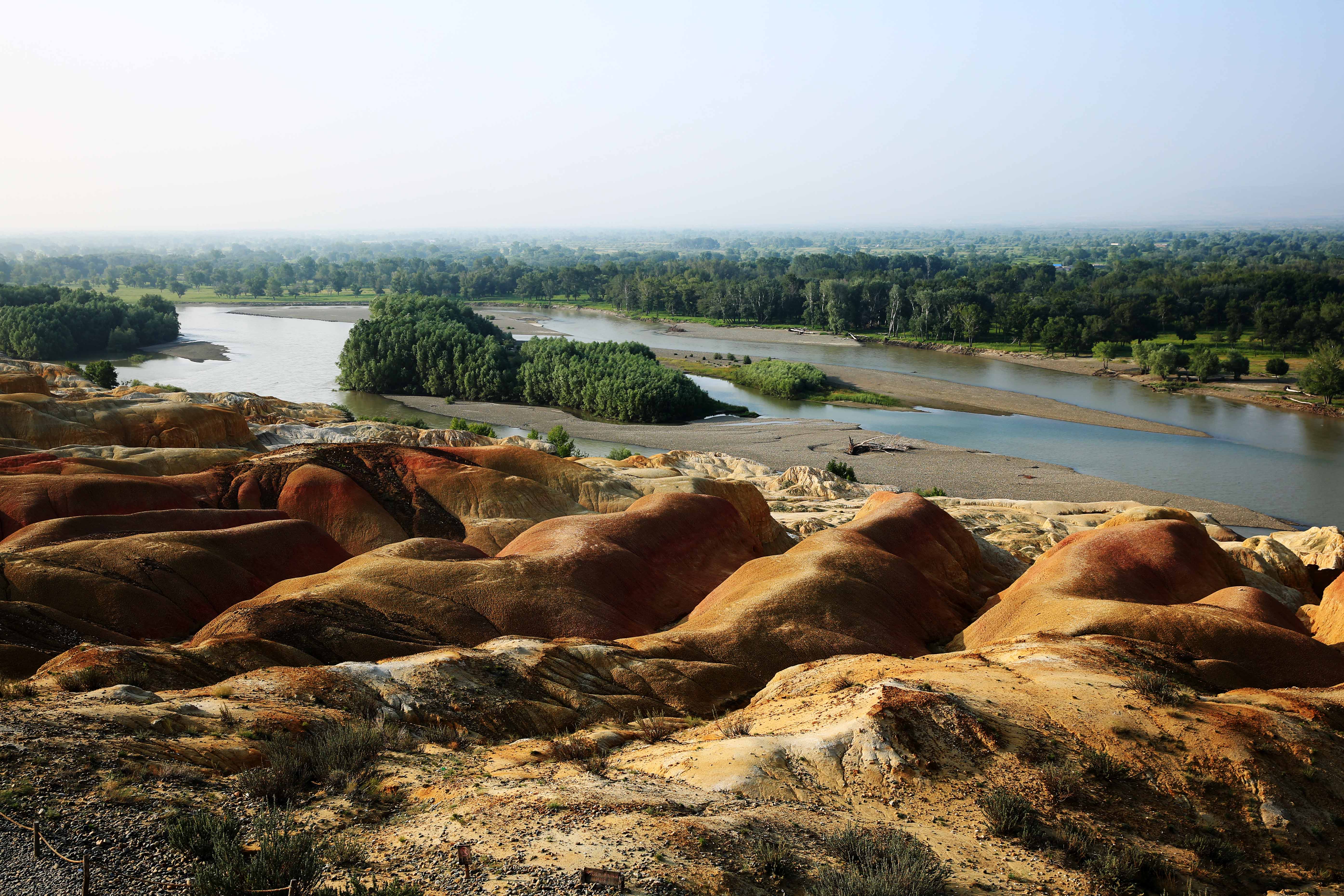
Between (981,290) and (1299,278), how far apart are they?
150ft

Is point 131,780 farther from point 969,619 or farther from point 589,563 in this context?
point 969,619

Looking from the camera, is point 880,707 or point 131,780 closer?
point 131,780

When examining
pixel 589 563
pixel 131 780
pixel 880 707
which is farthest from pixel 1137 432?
pixel 131 780

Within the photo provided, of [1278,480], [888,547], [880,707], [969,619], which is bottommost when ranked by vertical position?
[1278,480]

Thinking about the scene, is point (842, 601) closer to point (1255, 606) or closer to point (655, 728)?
point (655, 728)

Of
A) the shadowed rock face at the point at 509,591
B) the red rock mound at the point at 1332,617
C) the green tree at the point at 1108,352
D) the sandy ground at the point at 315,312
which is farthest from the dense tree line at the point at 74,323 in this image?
the green tree at the point at 1108,352

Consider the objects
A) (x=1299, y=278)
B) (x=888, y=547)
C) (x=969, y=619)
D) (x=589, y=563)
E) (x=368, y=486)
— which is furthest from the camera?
(x=1299, y=278)

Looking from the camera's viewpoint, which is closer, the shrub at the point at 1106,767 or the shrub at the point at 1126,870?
the shrub at the point at 1126,870

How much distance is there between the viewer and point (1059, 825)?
1032 centimetres

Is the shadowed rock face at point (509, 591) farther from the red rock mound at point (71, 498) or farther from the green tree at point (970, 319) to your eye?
the green tree at point (970, 319)

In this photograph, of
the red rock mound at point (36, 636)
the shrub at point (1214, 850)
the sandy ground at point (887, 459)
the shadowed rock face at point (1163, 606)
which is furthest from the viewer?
the sandy ground at point (887, 459)

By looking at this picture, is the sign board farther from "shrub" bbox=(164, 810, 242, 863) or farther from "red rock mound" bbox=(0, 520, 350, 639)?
"red rock mound" bbox=(0, 520, 350, 639)

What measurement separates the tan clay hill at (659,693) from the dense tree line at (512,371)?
5268 cm

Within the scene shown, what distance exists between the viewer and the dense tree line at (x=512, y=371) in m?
83.8
